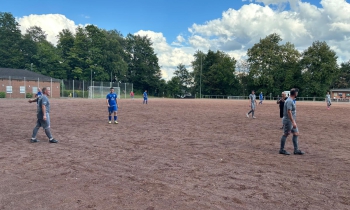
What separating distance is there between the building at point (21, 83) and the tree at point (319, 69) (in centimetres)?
6021

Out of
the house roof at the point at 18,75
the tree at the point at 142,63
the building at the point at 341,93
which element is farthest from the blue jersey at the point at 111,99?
the building at the point at 341,93

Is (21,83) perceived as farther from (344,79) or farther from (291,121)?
(344,79)

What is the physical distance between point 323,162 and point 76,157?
245 inches

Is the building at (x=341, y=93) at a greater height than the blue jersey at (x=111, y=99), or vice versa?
the building at (x=341, y=93)

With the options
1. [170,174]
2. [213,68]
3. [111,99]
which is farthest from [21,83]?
[213,68]

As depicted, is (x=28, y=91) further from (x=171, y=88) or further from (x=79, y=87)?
(x=171, y=88)

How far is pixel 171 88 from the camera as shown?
84.9 meters

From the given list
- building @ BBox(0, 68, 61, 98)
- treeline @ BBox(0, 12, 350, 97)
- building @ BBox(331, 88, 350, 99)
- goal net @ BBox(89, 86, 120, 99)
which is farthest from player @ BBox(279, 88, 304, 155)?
building @ BBox(331, 88, 350, 99)

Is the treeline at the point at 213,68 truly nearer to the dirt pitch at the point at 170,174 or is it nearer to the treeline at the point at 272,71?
the treeline at the point at 272,71

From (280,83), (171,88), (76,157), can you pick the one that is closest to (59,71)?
(171,88)

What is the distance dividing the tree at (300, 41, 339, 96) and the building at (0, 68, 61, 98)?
60206mm

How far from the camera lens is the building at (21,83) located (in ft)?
143

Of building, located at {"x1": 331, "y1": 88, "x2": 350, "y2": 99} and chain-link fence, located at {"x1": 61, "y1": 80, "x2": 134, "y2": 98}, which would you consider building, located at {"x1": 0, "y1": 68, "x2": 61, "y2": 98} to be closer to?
chain-link fence, located at {"x1": 61, "y1": 80, "x2": 134, "y2": 98}

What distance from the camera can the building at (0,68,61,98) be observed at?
43719 millimetres
